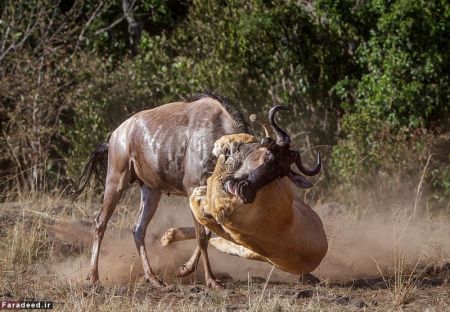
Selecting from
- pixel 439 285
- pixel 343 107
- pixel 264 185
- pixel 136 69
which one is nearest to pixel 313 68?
pixel 343 107

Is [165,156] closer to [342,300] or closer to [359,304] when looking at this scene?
[342,300]

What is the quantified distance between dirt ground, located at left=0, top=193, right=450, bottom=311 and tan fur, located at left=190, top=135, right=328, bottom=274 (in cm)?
30

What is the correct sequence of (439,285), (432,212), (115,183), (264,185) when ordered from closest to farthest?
(264,185)
(439,285)
(115,183)
(432,212)

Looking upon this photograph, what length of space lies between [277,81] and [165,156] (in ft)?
19.6

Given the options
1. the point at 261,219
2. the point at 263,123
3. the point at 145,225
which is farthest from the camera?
the point at 145,225

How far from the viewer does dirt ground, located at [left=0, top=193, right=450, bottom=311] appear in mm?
7930

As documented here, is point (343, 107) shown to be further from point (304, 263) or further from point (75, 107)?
point (304, 263)

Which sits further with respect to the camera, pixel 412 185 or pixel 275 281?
pixel 412 185

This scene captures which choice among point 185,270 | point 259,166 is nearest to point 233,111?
point 185,270

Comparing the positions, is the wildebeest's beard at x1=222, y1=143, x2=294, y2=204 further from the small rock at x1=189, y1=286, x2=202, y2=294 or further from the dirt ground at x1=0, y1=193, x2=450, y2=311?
the small rock at x1=189, y1=286, x2=202, y2=294

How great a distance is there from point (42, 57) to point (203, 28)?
2.67 m

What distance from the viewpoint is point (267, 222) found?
738cm

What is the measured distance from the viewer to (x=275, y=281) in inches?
370

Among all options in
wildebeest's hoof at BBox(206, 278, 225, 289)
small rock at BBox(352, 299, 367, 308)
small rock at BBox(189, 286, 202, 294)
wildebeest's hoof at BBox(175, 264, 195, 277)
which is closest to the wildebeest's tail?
wildebeest's hoof at BBox(175, 264, 195, 277)
